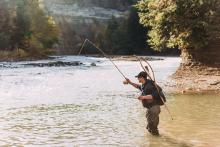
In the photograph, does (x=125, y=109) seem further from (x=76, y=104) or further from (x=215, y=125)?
(x=215, y=125)

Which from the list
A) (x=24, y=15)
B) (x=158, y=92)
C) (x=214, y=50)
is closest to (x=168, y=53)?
(x=24, y=15)

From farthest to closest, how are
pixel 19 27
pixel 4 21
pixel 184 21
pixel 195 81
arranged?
1. pixel 19 27
2. pixel 4 21
3. pixel 184 21
4. pixel 195 81

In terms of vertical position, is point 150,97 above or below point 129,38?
above

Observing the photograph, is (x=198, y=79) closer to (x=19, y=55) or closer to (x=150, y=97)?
(x=150, y=97)

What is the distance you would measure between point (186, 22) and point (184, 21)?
0.47 feet

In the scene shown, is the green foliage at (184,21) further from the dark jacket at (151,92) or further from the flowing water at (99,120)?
the dark jacket at (151,92)

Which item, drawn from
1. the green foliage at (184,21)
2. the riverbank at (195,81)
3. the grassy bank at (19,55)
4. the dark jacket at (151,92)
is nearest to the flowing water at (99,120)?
the dark jacket at (151,92)

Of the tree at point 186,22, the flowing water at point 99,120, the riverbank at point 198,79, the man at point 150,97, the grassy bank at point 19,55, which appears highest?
the tree at point 186,22

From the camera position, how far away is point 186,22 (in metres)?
31.9

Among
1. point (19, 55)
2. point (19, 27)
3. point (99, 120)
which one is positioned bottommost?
point (19, 55)

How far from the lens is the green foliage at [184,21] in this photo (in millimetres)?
31703

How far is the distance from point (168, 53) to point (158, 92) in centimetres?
9939

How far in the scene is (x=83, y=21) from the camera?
150 m

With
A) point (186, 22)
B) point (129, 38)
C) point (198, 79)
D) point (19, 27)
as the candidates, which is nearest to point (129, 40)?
point (129, 38)
